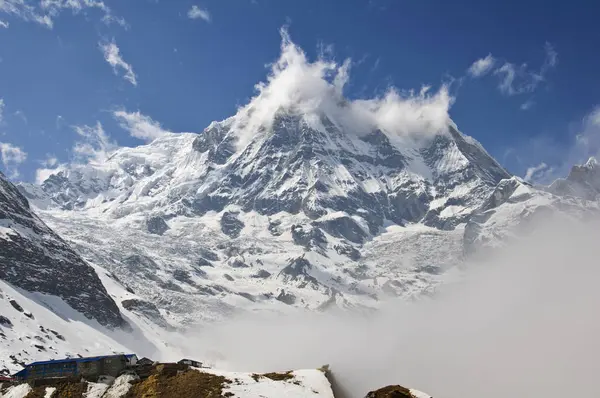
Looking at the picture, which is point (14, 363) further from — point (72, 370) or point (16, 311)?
point (72, 370)

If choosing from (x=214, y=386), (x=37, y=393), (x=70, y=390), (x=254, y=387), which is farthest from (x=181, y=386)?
(x=37, y=393)

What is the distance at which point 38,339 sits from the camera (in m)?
166

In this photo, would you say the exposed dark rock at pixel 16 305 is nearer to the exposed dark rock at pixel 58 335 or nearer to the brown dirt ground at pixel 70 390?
the exposed dark rock at pixel 58 335

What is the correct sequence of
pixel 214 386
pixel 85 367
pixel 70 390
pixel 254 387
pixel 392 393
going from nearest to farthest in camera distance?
pixel 392 393 → pixel 214 386 → pixel 254 387 → pixel 70 390 → pixel 85 367

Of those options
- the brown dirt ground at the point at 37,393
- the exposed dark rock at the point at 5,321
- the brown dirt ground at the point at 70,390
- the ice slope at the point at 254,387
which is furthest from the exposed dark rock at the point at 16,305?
the brown dirt ground at the point at 70,390

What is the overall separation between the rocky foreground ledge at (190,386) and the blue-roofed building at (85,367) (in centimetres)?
328

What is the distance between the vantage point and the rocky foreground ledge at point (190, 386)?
165 feet

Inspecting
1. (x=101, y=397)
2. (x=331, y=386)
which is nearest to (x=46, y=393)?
(x=101, y=397)

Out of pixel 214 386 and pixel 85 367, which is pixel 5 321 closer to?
pixel 85 367

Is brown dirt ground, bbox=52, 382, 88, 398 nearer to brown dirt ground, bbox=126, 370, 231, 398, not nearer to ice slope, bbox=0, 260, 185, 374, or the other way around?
brown dirt ground, bbox=126, 370, 231, 398

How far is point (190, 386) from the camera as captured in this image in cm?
5094

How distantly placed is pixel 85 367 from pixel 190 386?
18.2 m

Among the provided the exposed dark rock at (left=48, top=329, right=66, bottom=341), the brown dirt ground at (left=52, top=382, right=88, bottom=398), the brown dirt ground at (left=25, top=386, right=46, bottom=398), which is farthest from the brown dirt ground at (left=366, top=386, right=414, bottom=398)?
the exposed dark rock at (left=48, top=329, right=66, bottom=341)

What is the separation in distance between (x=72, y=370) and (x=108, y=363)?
748 cm
